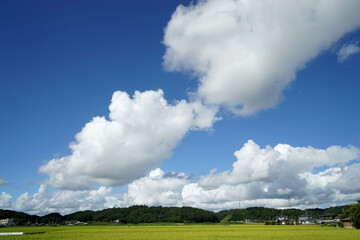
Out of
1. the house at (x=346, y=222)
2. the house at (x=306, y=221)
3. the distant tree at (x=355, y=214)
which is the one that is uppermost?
the distant tree at (x=355, y=214)

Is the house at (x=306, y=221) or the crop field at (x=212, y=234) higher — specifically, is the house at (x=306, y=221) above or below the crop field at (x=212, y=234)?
below

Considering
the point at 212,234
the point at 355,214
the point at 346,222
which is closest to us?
the point at 212,234

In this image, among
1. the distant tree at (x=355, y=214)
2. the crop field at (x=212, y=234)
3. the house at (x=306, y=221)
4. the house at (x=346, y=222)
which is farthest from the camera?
the house at (x=306, y=221)

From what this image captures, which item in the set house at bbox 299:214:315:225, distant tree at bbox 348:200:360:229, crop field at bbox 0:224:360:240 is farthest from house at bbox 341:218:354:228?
house at bbox 299:214:315:225

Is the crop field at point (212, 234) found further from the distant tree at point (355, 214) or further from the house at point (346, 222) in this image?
the house at point (346, 222)

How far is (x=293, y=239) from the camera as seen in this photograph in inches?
1721

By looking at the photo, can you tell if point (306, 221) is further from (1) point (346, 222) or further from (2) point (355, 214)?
(2) point (355, 214)

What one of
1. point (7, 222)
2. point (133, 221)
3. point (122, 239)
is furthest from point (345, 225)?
point (7, 222)

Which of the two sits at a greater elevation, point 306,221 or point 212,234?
point 212,234

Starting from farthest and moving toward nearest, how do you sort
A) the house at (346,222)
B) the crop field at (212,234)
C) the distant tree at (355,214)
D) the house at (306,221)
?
the house at (306,221), the house at (346,222), the distant tree at (355,214), the crop field at (212,234)

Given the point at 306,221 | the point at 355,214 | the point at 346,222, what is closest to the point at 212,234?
the point at 355,214

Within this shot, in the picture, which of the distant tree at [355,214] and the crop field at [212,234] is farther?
the distant tree at [355,214]

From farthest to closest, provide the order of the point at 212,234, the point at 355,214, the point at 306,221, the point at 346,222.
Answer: the point at 306,221, the point at 346,222, the point at 355,214, the point at 212,234

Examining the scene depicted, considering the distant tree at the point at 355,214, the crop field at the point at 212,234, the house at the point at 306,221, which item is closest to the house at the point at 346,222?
the distant tree at the point at 355,214
